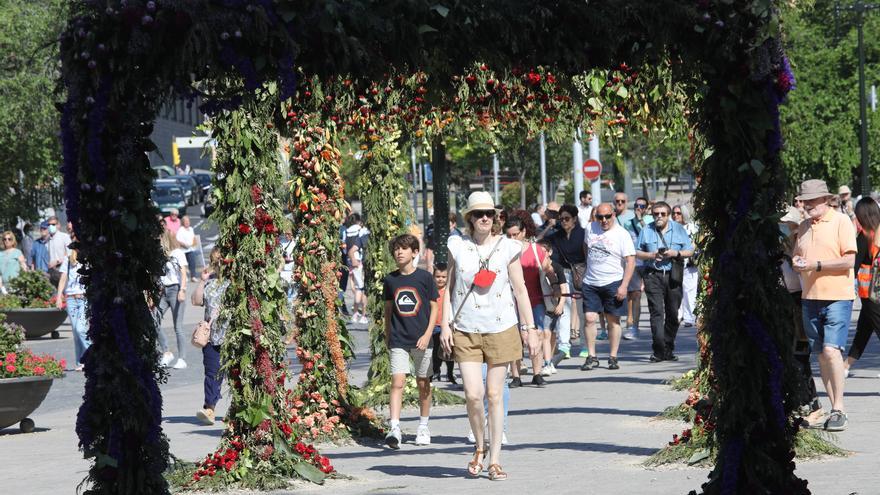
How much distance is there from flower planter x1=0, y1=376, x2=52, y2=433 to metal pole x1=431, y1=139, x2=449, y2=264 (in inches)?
Answer: 156

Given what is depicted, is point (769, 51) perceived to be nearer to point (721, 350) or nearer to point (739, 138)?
point (739, 138)

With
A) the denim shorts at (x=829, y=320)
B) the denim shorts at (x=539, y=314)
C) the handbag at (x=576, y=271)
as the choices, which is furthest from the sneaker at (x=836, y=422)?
the handbag at (x=576, y=271)

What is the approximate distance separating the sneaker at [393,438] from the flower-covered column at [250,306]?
5.44 ft

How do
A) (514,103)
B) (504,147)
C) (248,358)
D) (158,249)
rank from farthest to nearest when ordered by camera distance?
(504,147)
(514,103)
(248,358)
(158,249)

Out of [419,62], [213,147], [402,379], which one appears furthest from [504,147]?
[419,62]

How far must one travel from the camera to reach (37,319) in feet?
76.6

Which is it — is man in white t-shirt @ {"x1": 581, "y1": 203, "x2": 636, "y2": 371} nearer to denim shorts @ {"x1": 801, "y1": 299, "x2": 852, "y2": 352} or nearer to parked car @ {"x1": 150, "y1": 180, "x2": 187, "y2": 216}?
denim shorts @ {"x1": 801, "y1": 299, "x2": 852, "y2": 352}

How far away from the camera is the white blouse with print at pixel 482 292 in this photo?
957 centimetres

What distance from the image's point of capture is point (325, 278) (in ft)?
37.1

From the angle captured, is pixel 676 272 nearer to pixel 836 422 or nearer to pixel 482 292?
pixel 836 422

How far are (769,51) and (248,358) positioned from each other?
3.96 metres

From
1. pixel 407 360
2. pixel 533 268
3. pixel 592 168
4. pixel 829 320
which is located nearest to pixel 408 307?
pixel 407 360

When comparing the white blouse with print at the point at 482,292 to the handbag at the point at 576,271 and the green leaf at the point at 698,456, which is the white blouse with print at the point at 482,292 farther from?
the handbag at the point at 576,271

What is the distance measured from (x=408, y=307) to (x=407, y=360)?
424mm
